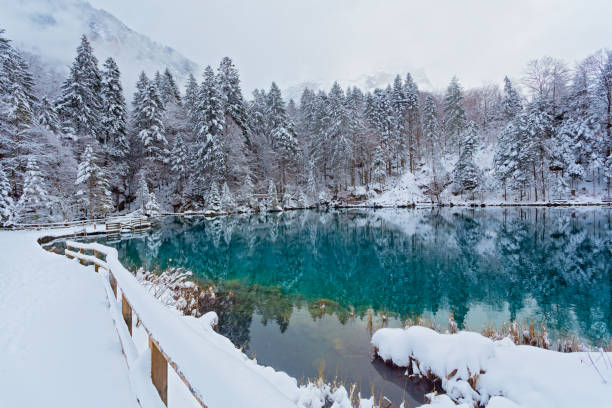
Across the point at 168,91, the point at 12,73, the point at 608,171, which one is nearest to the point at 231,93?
the point at 168,91

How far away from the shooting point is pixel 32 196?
75.0 feet

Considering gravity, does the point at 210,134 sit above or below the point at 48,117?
above

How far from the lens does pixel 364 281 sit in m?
12.2

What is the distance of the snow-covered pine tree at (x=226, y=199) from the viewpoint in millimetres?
38656

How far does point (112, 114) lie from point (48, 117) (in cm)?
838

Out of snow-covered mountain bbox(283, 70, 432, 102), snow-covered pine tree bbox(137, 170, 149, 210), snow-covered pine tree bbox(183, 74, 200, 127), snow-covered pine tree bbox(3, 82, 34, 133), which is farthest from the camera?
snow-covered mountain bbox(283, 70, 432, 102)

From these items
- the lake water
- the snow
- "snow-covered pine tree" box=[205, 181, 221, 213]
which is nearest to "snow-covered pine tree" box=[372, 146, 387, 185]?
the snow

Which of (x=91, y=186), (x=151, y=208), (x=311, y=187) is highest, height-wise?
(x=311, y=187)

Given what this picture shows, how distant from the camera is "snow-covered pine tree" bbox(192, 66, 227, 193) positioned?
38.7 metres

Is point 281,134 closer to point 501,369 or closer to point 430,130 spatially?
point 430,130

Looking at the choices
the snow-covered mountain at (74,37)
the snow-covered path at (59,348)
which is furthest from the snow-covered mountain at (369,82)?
the snow-covered path at (59,348)

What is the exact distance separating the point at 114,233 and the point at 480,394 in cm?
2677

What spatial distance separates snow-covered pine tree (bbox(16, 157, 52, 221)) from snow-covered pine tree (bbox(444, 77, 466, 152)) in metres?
53.4

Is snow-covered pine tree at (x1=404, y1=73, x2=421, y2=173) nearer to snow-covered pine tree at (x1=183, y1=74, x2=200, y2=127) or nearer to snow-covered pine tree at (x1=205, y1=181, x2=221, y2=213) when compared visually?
snow-covered pine tree at (x1=205, y1=181, x2=221, y2=213)
